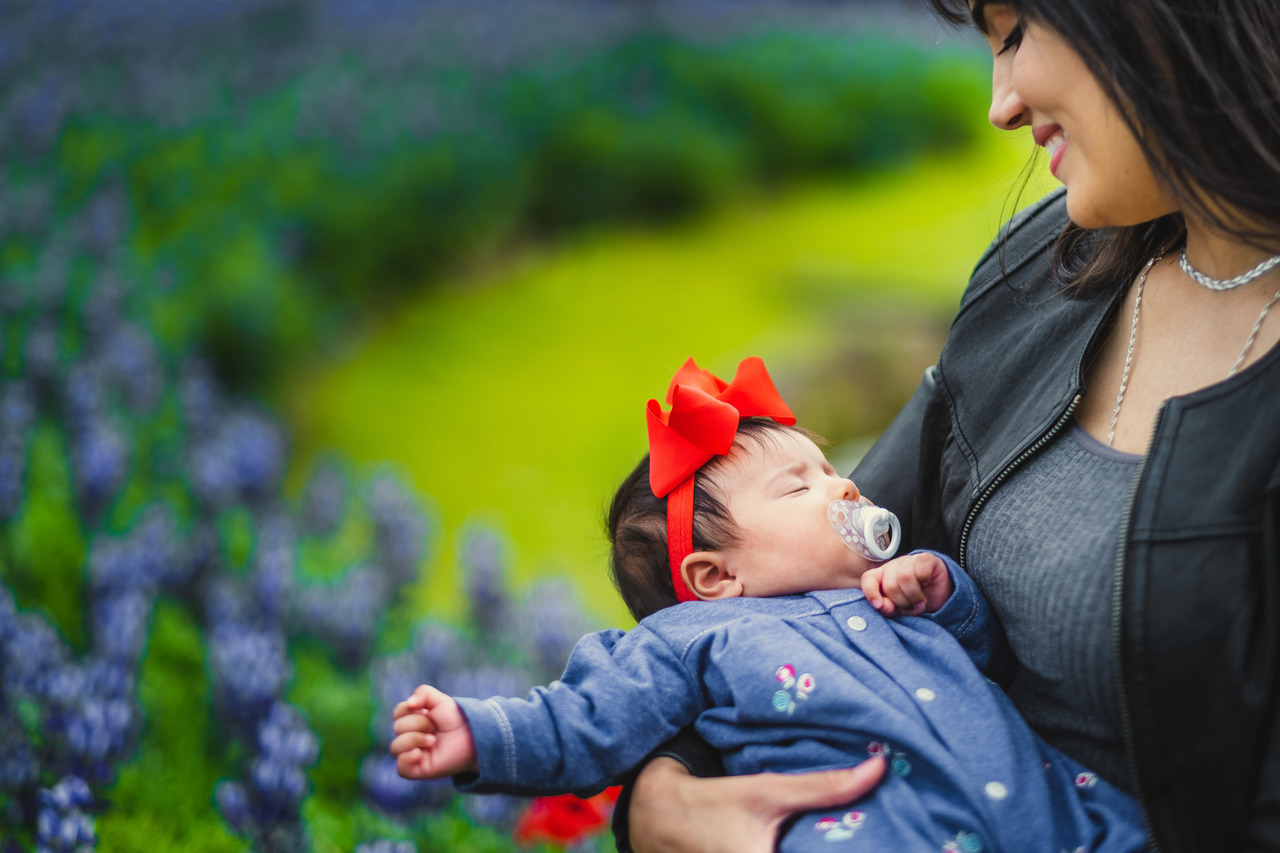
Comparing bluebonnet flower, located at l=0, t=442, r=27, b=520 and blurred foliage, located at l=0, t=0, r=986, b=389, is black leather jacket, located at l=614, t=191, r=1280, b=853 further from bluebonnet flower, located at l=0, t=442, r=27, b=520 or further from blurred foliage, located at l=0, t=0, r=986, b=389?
blurred foliage, located at l=0, t=0, r=986, b=389

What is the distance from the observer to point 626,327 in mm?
5625

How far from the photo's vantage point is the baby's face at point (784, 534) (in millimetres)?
1553

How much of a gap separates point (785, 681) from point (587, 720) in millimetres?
254

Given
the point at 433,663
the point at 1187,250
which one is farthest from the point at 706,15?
the point at 1187,250

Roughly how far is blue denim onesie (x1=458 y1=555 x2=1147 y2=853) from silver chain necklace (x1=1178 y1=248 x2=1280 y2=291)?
0.49m

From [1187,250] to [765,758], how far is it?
0.87m

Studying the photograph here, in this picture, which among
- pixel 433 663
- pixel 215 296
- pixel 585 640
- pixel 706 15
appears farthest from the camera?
pixel 706 15

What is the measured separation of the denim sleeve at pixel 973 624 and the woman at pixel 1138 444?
0.10 feet

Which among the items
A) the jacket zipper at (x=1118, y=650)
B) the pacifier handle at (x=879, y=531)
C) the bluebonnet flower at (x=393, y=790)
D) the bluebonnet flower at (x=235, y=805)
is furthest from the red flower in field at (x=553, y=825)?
the jacket zipper at (x=1118, y=650)

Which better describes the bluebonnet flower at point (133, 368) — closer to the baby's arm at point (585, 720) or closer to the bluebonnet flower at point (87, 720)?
the bluebonnet flower at point (87, 720)

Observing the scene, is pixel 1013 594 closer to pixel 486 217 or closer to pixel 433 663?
pixel 433 663

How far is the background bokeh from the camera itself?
7.68ft

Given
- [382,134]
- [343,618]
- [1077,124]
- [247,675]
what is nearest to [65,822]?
[247,675]

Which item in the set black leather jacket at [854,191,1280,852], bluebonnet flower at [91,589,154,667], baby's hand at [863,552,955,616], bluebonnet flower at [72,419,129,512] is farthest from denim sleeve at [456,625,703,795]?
bluebonnet flower at [72,419,129,512]
